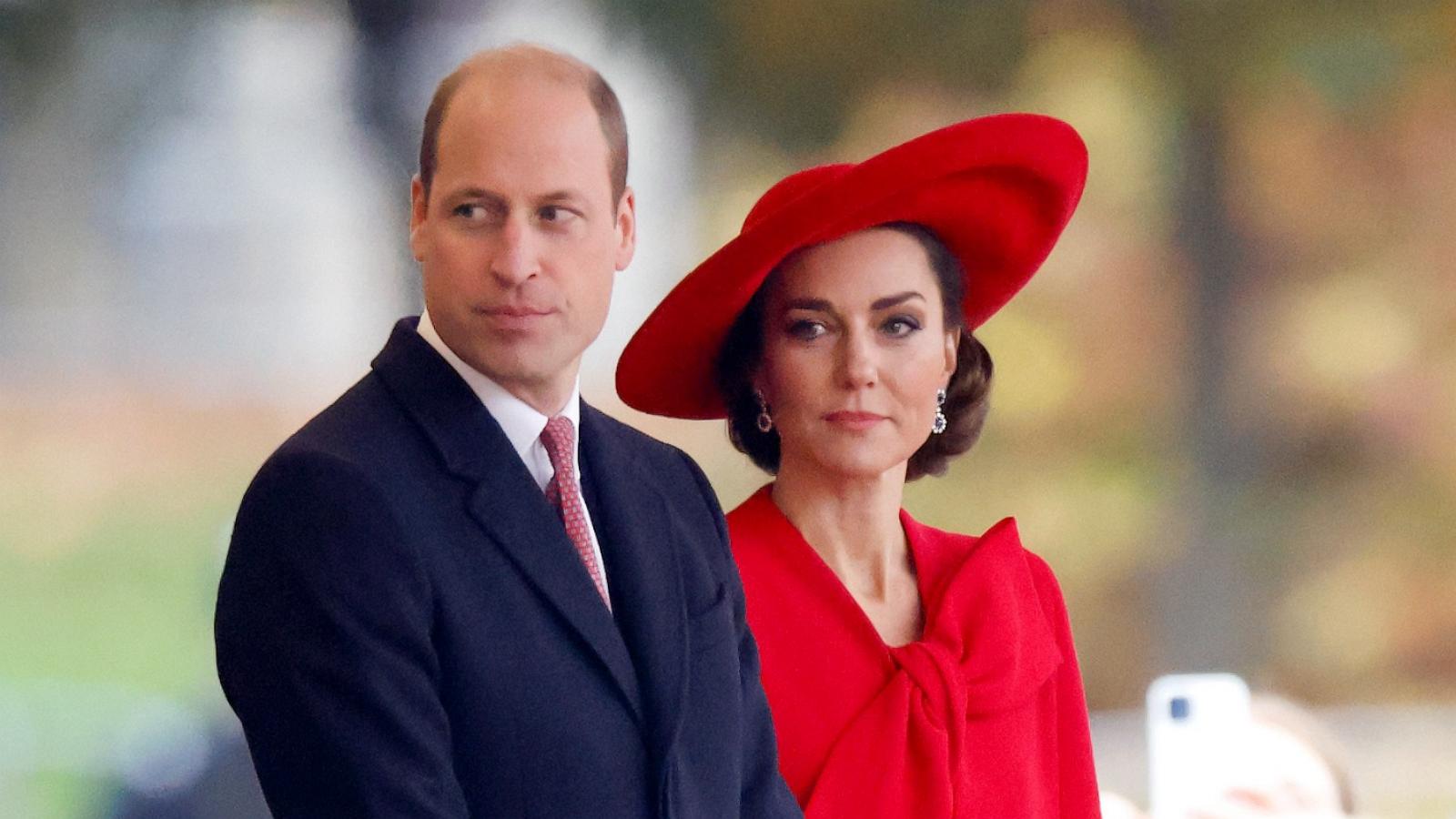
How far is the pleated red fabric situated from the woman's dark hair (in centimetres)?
7

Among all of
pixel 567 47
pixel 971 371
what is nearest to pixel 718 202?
pixel 567 47

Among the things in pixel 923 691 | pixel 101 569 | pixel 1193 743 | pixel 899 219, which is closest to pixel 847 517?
pixel 923 691

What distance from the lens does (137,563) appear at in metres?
3.50

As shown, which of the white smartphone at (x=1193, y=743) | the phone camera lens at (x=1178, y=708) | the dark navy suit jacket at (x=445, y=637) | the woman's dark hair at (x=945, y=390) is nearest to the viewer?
the dark navy suit jacket at (x=445, y=637)

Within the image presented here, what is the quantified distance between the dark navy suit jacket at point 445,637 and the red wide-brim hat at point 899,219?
461 mm

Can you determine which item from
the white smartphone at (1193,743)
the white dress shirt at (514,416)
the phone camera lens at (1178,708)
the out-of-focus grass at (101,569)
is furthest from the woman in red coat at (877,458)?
the out-of-focus grass at (101,569)

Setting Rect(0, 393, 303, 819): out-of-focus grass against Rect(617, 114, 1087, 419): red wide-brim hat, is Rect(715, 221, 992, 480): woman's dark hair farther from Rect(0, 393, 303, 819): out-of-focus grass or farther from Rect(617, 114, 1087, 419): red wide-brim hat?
Rect(0, 393, 303, 819): out-of-focus grass

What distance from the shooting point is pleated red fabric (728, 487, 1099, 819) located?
174 cm

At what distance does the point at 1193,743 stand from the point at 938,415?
1705 millimetres

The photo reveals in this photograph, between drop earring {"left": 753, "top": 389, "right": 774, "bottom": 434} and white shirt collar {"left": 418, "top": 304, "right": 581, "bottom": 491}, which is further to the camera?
drop earring {"left": 753, "top": 389, "right": 774, "bottom": 434}

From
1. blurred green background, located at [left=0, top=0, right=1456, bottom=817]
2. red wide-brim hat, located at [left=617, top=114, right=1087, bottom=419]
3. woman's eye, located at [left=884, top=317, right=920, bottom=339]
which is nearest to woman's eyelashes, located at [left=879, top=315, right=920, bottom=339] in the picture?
woman's eye, located at [left=884, top=317, right=920, bottom=339]

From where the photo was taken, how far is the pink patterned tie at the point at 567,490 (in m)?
1.30

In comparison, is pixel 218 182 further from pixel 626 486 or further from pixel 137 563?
pixel 626 486

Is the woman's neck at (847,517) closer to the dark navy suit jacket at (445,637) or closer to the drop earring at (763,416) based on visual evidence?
the drop earring at (763,416)
